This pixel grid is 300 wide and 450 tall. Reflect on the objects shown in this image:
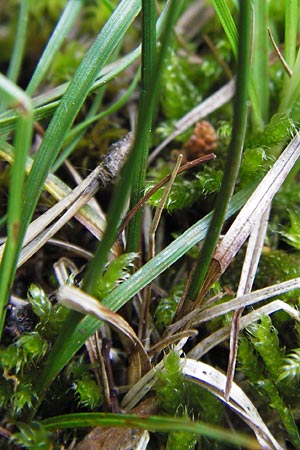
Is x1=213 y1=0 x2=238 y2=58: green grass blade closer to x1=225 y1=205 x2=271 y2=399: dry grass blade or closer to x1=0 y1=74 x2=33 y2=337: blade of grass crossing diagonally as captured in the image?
x1=225 y1=205 x2=271 y2=399: dry grass blade

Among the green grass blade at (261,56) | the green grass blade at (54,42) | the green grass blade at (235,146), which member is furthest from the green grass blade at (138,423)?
the green grass blade at (261,56)

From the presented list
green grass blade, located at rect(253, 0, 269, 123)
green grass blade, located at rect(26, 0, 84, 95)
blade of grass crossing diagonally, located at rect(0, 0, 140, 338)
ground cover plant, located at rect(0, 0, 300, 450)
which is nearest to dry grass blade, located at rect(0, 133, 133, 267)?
ground cover plant, located at rect(0, 0, 300, 450)

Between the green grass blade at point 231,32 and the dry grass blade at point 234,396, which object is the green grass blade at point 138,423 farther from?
the green grass blade at point 231,32

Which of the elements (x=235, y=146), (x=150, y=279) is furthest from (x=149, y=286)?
(x=235, y=146)

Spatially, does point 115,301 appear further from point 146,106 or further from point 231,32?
point 231,32

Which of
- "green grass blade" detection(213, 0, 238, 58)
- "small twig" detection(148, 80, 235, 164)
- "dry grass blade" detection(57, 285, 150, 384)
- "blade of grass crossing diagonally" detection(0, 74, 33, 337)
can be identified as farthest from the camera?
"small twig" detection(148, 80, 235, 164)

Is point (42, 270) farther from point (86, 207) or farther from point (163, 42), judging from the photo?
point (163, 42)

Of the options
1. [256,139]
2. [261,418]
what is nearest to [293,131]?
[256,139]

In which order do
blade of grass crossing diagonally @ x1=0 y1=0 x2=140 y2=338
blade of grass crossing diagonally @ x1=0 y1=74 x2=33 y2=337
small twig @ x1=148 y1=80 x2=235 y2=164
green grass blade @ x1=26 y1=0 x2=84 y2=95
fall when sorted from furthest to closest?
small twig @ x1=148 y1=80 x2=235 y2=164
green grass blade @ x1=26 y1=0 x2=84 y2=95
blade of grass crossing diagonally @ x1=0 y1=0 x2=140 y2=338
blade of grass crossing diagonally @ x1=0 y1=74 x2=33 y2=337
